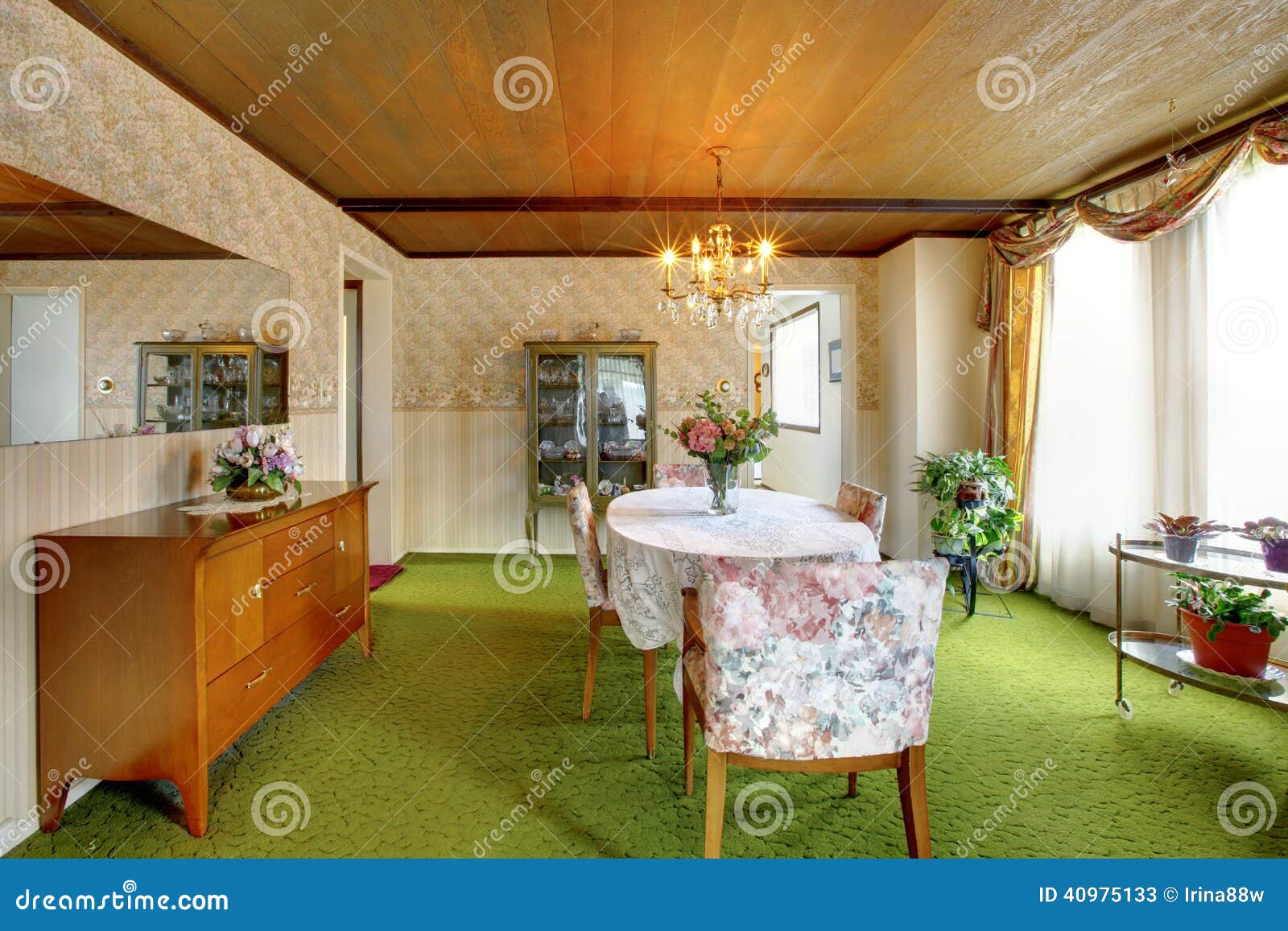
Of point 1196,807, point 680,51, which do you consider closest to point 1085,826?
point 1196,807

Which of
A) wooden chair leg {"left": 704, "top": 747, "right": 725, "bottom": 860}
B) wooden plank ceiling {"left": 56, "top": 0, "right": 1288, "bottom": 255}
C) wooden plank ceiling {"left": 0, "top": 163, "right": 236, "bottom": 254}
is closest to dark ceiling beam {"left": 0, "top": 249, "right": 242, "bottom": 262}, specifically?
wooden plank ceiling {"left": 0, "top": 163, "right": 236, "bottom": 254}

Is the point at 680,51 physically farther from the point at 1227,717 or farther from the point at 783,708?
the point at 1227,717

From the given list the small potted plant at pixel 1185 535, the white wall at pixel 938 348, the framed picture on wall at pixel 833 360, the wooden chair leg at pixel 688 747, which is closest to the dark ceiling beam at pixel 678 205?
the white wall at pixel 938 348

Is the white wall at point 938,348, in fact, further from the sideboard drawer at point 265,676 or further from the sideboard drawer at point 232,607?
the sideboard drawer at point 232,607

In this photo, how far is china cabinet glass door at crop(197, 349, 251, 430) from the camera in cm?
248

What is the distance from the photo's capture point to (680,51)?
2.28 metres

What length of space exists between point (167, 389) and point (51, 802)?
132 centimetres

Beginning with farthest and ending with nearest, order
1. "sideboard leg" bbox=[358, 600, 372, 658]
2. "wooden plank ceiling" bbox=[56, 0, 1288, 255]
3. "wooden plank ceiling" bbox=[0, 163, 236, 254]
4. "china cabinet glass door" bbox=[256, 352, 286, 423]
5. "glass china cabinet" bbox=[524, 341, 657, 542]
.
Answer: "glass china cabinet" bbox=[524, 341, 657, 542] → "sideboard leg" bbox=[358, 600, 372, 658] → "china cabinet glass door" bbox=[256, 352, 286, 423] → "wooden plank ceiling" bbox=[56, 0, 1288, 255] → "wooden plank ceiling" bbox=[0, 163, 236, 254]

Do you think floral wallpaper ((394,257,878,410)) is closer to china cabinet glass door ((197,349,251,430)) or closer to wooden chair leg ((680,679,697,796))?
china cabinet glass door ((197,349,251,430))

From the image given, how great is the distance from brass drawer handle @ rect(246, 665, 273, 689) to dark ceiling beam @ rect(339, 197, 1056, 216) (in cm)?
278

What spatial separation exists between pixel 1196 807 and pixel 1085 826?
1.29ft

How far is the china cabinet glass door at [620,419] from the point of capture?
467cm

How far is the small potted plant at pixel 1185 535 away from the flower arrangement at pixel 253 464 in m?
3.32

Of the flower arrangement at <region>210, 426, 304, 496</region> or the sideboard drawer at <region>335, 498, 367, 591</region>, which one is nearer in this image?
the flower arrangement at <region>210, 426, 304, 496</region>
